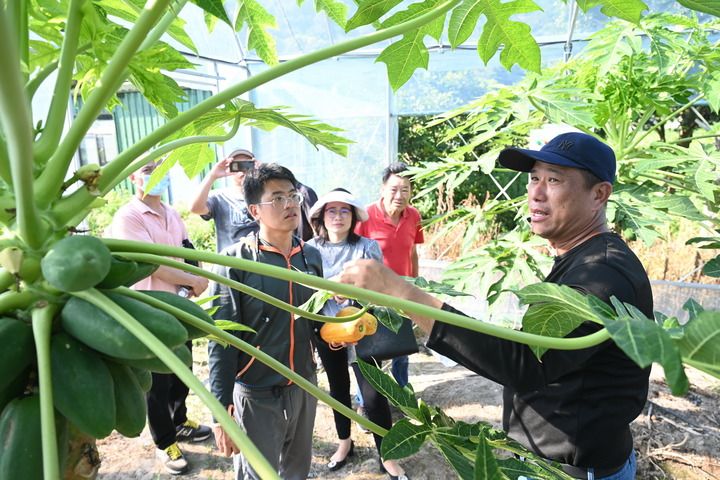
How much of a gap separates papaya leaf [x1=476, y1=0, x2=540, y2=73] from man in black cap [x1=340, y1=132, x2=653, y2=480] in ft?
1.63

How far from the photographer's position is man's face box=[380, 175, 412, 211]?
3935 millimetres

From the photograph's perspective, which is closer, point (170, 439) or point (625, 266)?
point (625, 266)

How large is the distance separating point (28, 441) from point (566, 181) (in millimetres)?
1694

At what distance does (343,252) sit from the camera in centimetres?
338

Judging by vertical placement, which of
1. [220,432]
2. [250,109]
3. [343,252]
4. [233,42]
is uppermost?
[233,42]

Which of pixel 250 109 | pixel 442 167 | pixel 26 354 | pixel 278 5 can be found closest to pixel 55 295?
pixel 26 354

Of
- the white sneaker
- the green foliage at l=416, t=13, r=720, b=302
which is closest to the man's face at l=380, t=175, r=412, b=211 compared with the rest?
the green foliage at l=416, t=13, r=720, b=302

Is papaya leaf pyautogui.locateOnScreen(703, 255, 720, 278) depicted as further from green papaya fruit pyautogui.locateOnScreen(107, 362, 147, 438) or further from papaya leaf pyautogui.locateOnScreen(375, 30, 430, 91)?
green papaya fruit pyautogui.locateOnScreen(107, 362, 147, 438)

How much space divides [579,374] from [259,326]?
148 cm

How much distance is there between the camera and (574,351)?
1.37 meters

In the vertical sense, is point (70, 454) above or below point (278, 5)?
below

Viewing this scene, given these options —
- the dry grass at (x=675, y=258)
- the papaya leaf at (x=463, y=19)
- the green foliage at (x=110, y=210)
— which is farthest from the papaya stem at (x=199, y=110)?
the green foliage at (x=110, y=210)

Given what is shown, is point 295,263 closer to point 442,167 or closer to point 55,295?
point 442,167

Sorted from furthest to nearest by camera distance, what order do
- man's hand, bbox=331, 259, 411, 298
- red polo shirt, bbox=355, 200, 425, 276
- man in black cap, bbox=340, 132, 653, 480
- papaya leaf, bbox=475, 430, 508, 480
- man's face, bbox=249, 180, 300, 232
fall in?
1. red polo shirt, bbox=355, 200, 425, 276
2. man's face, bbox=249, 180, 300, 232
3. man in black cap, bbox=340, 132, 653, 480
4. man's hand, bbox=331, 259, 411, 298
5. papaya leaf, bbox=475, 430, 508, 480
